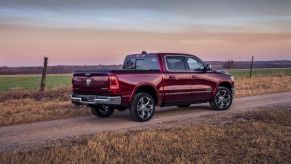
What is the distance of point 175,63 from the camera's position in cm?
1362

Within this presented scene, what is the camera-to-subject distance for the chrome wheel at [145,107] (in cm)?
1247

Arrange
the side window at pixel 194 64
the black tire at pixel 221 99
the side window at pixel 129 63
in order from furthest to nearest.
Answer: the black tire at pixel 221 99, the side window at pixel 194 64, the side window at pixel 129 63

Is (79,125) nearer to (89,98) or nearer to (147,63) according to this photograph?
(89,98)

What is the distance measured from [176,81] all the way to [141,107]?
1533mm

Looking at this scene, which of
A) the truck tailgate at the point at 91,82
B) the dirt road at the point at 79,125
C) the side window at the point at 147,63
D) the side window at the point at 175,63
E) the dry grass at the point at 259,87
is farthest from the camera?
the dry grass at the point at 259,87

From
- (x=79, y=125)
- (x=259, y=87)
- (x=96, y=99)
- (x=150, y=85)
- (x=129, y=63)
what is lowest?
(x=79, y=125)

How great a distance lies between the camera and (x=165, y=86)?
43.0ft

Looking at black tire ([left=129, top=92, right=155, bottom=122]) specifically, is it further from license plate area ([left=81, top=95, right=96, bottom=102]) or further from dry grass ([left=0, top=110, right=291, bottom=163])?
dry grass ([left=0, top=110, right=291, bottom=163])

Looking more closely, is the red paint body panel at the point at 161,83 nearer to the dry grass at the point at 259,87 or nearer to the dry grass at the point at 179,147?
the dry grass at the point at 179,147

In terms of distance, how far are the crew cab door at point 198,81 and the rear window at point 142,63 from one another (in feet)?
4.33

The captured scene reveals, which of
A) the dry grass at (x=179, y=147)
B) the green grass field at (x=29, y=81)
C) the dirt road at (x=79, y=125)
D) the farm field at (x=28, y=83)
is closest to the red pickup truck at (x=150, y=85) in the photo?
the dirt road at (x=79, y=125)

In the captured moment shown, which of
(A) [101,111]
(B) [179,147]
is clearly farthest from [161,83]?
(B) [179,147]

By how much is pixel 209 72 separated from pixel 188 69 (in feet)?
3.66

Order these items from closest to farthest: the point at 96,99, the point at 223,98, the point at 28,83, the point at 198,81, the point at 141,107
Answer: the point at 96,99 → the point at 141,107 → the point at 198,81 → the point at 223,98 → the point at 28,83
